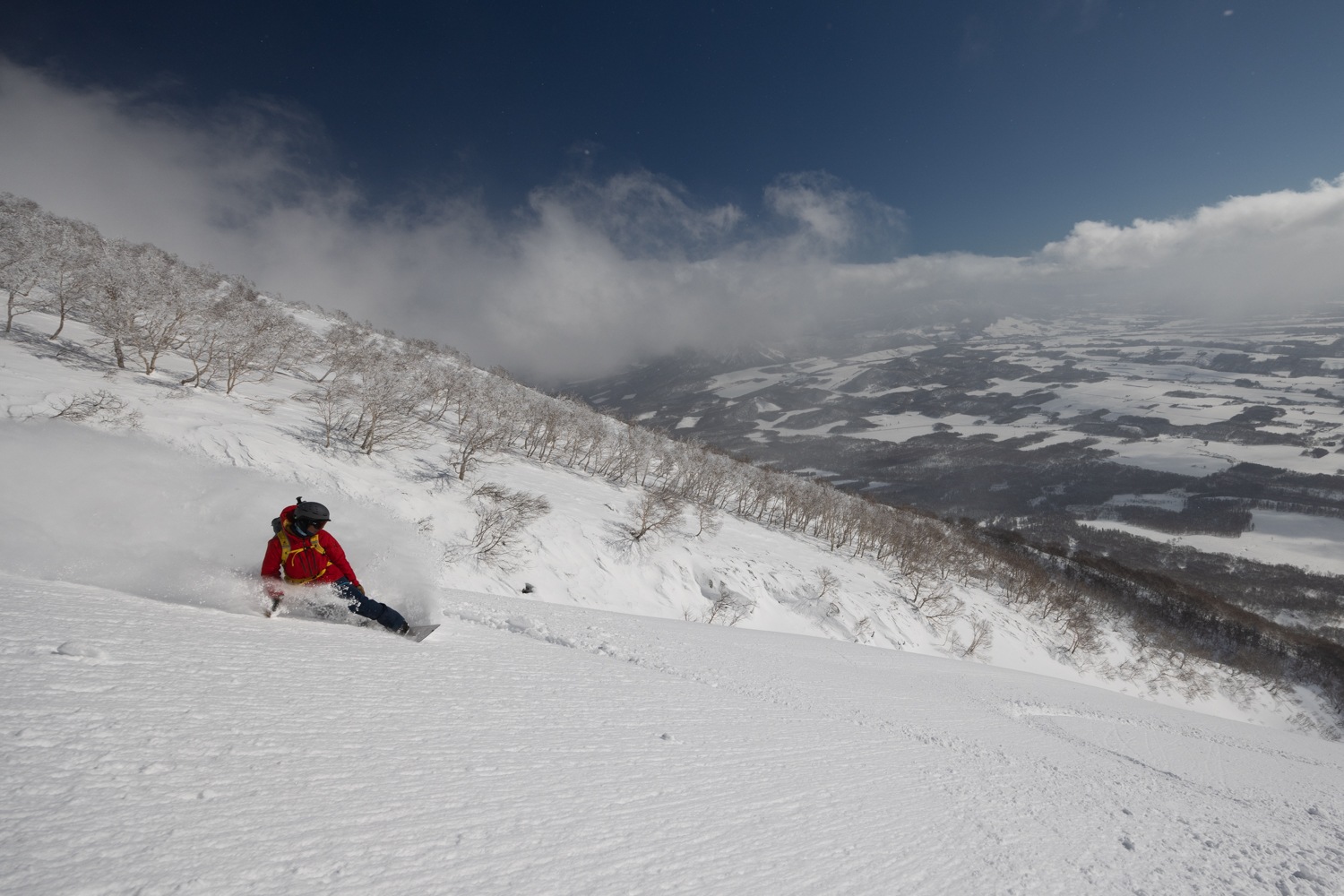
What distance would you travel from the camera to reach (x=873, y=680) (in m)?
8.34

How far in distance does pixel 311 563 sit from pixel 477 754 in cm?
338

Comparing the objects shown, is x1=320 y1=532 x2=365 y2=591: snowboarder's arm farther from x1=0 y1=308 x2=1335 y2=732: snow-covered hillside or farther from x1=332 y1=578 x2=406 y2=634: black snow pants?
x1=0 y1=308 x2=1335 y2=732: snow-covered hillside

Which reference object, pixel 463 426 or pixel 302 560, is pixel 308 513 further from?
pixel 463 426

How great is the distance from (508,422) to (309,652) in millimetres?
48845

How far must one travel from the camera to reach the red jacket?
5055 millimetres

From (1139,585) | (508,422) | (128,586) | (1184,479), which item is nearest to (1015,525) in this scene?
(1139,585)

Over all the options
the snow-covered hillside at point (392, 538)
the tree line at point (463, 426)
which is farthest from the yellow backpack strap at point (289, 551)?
the tree line at point (463, 426)

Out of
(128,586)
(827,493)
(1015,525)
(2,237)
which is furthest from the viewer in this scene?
(1015,525)

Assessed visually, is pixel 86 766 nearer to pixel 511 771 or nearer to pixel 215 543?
pixel 511 771

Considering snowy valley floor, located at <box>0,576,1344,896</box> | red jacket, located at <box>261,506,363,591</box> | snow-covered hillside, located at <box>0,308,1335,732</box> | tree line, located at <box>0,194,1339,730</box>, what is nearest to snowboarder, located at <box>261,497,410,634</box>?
red jacket, located at <box>261,506,363,591</box>

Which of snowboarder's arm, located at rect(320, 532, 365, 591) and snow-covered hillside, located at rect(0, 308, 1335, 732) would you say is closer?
snowboarder's arm, located at rect(320, 532, 365, 591)

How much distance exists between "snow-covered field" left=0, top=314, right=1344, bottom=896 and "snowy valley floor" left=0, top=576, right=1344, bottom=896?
0.05ft

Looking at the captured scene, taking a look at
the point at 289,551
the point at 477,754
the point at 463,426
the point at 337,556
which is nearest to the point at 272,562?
the point at 289,551

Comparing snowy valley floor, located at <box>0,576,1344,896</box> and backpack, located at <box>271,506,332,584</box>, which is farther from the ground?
backpack, located at <box>271,506,332,584</box>
